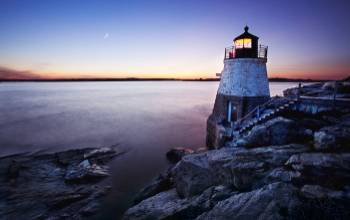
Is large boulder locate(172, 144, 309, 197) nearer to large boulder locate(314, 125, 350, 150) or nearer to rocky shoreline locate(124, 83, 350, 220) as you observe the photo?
rocky shoreline locate(124, 83, 350, 220)

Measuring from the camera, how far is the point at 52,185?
36.0ft

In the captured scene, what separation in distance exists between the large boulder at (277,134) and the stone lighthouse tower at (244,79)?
14.9ft

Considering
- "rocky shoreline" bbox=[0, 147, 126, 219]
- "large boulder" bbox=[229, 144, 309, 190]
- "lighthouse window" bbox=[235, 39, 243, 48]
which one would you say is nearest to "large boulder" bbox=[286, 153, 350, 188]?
"large boulder" bbox=[229, 144, 309, 190]

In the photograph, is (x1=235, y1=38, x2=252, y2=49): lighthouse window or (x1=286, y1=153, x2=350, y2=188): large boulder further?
(x1=235, y1=38, x2=252, y2=49): lighthouse window

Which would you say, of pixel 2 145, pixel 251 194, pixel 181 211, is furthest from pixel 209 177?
pixel 2 145

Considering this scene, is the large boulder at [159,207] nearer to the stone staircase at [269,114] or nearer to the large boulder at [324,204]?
the large boulder at [324,204]

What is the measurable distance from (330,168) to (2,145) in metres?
22.8

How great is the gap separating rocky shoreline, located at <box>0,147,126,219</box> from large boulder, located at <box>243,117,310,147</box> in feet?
26.0

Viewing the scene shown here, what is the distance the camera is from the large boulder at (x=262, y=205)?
4.11 metres

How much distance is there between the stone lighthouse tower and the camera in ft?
44.4

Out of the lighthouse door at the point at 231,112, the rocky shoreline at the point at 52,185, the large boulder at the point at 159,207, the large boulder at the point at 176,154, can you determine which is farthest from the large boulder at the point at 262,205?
the large boulder at the point at 176,154

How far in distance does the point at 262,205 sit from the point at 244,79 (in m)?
10.4

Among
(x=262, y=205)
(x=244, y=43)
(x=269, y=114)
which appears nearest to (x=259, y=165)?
(x=262, y=205)

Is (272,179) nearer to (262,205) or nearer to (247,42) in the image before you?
(262,205)
